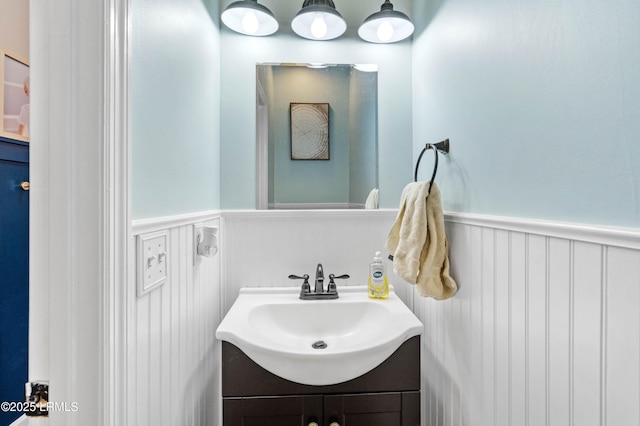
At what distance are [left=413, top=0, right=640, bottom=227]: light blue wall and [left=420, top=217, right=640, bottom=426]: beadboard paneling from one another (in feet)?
0.24

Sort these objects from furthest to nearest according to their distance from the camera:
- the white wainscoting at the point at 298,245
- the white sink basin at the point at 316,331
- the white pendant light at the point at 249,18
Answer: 1. the white wainscoting at the point at 298,245
2. the white pendant light at the point at 249,18
3. the white sink basin at the point at 316,331

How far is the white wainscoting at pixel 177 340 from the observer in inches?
26.1

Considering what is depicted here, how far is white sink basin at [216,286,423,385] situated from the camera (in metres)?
0.89

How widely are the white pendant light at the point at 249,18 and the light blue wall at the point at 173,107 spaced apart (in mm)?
70

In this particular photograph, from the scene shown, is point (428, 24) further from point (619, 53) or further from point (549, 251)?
point (549, 251)

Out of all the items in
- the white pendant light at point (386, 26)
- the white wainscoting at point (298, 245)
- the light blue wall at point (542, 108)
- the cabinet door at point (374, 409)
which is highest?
the white pendant light at point (386, 26)

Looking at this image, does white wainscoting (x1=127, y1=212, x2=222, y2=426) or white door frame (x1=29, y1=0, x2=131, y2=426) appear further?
white wainscoting (x1=127, y1=212, x2=222, y2=426)

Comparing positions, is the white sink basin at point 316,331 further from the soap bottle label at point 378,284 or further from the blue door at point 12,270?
the blue door at point 12,270

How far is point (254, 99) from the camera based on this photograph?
1383 millimetres

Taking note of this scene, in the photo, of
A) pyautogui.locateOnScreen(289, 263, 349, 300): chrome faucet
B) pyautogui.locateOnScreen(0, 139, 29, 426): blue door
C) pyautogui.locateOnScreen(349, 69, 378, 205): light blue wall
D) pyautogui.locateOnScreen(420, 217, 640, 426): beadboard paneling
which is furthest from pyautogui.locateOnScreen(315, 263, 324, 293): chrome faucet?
pyautogui.locateOnScreen(0, 139, 29, 426): blue door

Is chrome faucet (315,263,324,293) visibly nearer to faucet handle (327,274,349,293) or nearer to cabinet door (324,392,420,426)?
faucet handle (327,274,349,293)

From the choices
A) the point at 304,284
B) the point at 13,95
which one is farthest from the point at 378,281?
the point at 13,95

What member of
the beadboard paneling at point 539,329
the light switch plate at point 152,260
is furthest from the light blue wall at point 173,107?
the beadboard paneling at point 539,329

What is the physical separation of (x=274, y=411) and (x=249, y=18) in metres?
1.49
